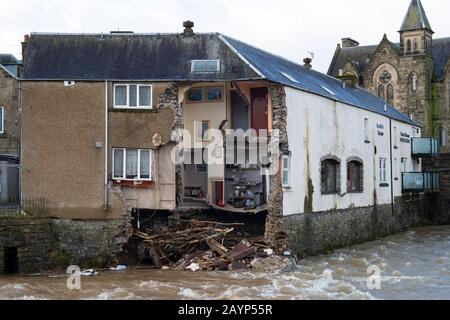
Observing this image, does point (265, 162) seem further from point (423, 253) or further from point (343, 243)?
point (423, 253)

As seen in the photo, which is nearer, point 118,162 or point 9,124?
point 118,162

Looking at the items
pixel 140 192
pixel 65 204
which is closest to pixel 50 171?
pixel 65 204

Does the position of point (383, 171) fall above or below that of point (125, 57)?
below

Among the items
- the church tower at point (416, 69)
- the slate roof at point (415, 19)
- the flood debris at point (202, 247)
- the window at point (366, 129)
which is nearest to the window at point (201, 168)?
the flood debris at point (202, 247)

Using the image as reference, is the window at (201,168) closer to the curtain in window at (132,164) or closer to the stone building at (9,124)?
the curtain in window at (132,164)

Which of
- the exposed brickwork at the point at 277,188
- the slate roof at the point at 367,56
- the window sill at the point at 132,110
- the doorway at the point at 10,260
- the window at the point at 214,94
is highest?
the slate roof at the point at 367,56

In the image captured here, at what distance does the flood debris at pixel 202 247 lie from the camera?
74.3 ft

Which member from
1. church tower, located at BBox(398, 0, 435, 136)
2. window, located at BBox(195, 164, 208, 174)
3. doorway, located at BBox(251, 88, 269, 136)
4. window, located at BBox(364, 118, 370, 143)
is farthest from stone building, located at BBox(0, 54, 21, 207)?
church tower, located at BBox(398, 0, 435, 136)

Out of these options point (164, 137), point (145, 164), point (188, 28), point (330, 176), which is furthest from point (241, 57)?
point (330, 176)

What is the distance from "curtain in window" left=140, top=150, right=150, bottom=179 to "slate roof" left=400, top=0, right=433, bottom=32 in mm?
42885

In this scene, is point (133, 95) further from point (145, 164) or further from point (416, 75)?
point (416, 75)

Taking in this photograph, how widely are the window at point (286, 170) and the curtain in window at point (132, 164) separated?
17.7ft

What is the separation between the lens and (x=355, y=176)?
33.0 meters

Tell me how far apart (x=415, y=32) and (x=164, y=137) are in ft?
139
